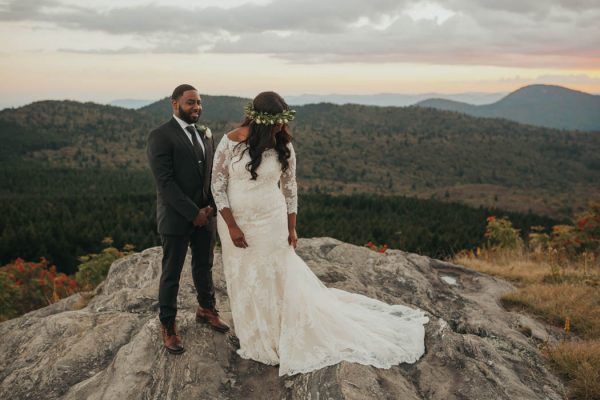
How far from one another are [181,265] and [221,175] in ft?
3.63

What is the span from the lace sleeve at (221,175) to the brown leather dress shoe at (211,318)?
1255 millimetres

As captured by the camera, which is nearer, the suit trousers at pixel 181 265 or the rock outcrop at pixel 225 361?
the rock outcrop at pixel 225 361

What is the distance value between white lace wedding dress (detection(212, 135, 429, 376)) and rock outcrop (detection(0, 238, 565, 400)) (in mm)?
230

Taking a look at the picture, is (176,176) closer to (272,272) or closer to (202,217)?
(202,217)

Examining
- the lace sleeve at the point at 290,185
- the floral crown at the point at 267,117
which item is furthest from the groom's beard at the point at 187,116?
the lace sleeve at the point at 290,185

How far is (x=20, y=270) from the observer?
44.1ft

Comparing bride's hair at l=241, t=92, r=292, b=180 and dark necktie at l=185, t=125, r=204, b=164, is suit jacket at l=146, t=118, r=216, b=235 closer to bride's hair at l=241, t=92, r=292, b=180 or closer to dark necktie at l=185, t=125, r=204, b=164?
dark necktie at l=185, t=125, r=204, b=164

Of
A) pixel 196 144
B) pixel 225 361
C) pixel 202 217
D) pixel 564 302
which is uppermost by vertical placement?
pixel 196 144

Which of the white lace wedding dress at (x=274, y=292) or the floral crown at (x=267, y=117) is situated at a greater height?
the floral crown at (x=267, y=117)

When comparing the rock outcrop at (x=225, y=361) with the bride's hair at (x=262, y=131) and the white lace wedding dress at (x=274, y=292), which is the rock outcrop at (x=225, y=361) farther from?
the bride's hair at (x=262, y=131)

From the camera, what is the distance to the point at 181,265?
192 inches

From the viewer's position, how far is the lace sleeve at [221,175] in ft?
15.0

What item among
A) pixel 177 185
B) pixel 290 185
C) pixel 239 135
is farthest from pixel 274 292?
pixel 239 135

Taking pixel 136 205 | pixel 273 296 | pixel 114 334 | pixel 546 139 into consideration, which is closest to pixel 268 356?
pixel 273 296
